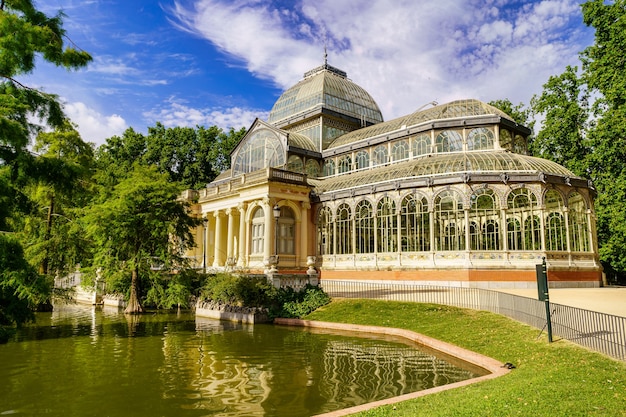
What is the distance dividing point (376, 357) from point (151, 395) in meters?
6.48

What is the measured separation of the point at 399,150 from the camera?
114ft

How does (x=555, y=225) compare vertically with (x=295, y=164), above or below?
below

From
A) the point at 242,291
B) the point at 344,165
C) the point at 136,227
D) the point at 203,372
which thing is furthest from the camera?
the point at 344,165

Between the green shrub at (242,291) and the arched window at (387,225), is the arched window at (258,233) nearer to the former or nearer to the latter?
the arched window at (387,225)

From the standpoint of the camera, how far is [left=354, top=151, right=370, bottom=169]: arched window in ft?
121

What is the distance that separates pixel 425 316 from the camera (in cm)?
1753

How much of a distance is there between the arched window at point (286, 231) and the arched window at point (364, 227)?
545 cm

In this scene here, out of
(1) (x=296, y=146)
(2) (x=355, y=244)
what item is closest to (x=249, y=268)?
(2) (x=355, y=244)

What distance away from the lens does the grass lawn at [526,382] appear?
7.04 metres

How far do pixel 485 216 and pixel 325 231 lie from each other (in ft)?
39.0

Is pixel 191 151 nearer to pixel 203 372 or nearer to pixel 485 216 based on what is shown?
pixel 485 216

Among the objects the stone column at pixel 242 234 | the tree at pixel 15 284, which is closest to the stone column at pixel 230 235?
the stone column at pixel 242 234

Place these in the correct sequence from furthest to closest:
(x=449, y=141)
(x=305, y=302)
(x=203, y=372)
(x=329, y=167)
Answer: (x=329, y=167) < (x=449, y=141) < (x=305, y=302) < (x=203, y=372)

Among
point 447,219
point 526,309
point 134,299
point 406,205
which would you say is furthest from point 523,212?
point 134,299
